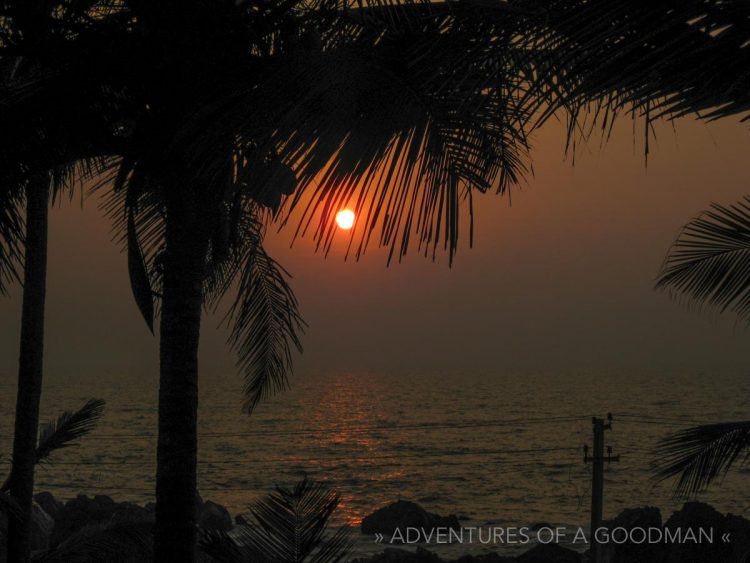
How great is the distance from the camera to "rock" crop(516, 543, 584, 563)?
79.2ft

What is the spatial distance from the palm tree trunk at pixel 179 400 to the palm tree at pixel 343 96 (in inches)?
0.5

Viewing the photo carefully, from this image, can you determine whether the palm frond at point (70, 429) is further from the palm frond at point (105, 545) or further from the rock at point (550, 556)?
the rock at point (550, 556)

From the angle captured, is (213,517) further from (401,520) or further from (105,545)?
(105,545)

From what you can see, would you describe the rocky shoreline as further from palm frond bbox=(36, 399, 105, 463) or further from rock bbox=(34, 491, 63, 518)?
palm frond bbox=(36, 399, 105, 463)

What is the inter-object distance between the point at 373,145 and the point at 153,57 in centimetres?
349

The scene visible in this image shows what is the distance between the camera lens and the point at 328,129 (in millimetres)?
3771

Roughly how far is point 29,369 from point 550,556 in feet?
58.2

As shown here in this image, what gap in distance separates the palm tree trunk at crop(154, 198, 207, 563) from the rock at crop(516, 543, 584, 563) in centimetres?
1858

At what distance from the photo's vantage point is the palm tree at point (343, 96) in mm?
2887

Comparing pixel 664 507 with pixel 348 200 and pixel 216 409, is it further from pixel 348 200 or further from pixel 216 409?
pixel 216 409

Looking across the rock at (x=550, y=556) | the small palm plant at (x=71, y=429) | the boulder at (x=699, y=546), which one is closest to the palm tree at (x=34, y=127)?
the small palm plant at (x=71, y=429)

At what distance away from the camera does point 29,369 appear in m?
10.3

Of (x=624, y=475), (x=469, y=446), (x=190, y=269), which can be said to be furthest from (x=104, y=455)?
(x=190, y=269)

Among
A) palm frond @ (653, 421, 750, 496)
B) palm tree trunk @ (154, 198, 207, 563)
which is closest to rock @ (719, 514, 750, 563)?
palm frond @ (653, 421, 750, 496)
